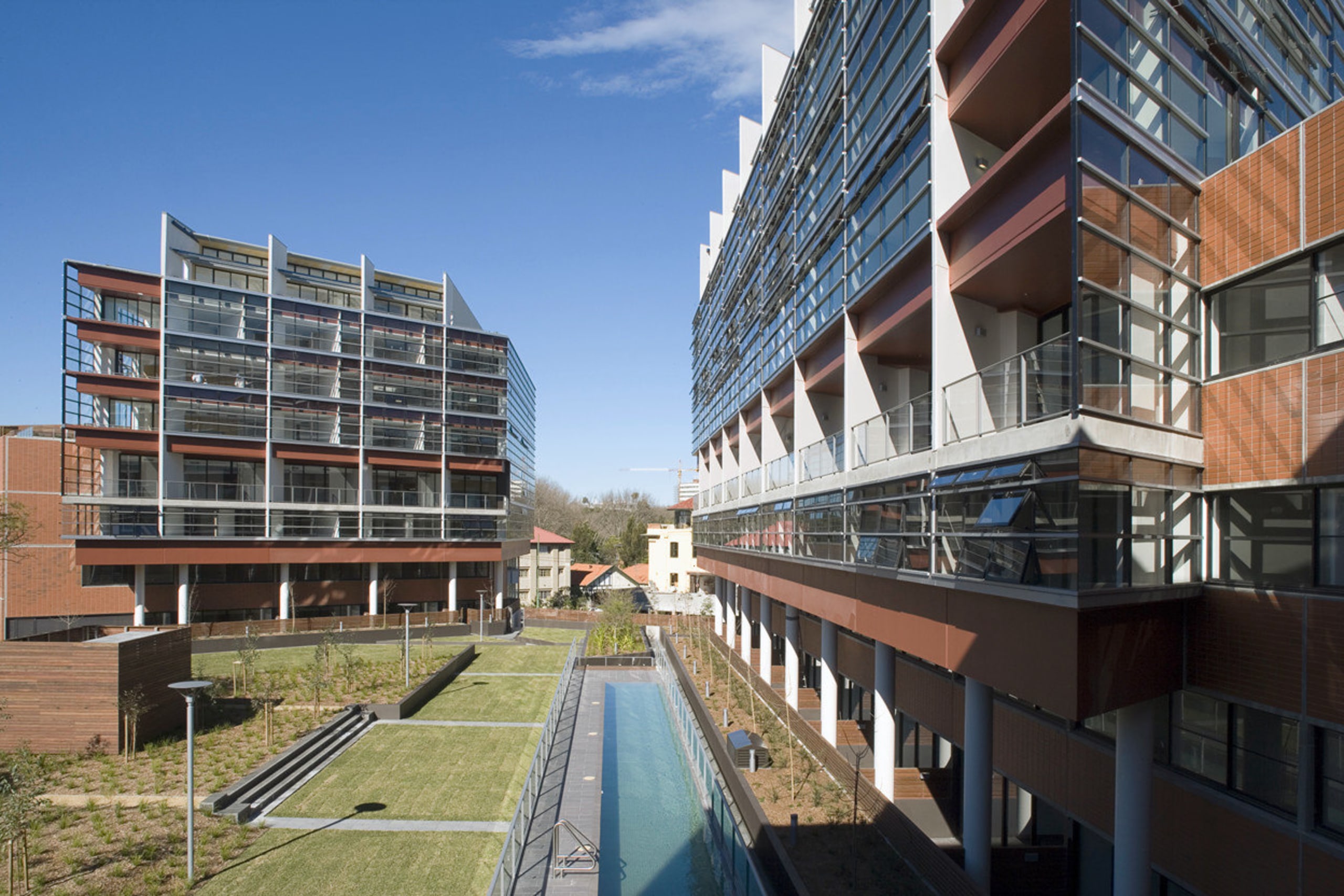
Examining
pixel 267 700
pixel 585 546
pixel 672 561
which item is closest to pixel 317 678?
pixel 267 700

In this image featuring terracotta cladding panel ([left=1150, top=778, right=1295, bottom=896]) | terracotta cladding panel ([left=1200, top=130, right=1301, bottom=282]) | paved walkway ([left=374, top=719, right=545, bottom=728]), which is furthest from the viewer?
paved walkway ([left=374, top=719, right=545, bottom=728])

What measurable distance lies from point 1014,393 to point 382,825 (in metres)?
13.4

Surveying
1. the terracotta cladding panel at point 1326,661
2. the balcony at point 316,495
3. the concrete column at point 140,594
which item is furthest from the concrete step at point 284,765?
the concrete column at point 140,594

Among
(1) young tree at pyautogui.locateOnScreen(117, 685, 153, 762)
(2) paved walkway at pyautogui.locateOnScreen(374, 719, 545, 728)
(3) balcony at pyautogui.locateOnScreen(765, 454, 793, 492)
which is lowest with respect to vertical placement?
(2) paved walkway at pyautogui.locateOnScreen(374, 719, 545, 728)

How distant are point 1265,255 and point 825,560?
908cm

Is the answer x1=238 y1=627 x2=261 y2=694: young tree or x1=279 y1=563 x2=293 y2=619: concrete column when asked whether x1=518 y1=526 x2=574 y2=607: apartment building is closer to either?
x1=279 y1=563 x2=293 y2=619: concrete column

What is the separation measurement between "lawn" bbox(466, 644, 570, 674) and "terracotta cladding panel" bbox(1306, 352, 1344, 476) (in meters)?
27.9

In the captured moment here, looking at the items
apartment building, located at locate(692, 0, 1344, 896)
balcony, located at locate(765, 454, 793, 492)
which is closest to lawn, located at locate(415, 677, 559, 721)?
balcony, located at locate(765, 454, 793, 492)

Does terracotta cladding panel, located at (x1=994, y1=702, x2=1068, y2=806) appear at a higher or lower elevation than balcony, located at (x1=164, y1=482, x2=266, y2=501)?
lower

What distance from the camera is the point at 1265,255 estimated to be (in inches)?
317

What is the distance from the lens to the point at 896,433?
12070 mm

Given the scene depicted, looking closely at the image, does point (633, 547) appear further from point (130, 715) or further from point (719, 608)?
point (130, 715)

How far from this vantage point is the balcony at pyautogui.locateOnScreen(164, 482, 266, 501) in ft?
126

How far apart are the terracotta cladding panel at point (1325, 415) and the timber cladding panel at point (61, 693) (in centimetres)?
2242
